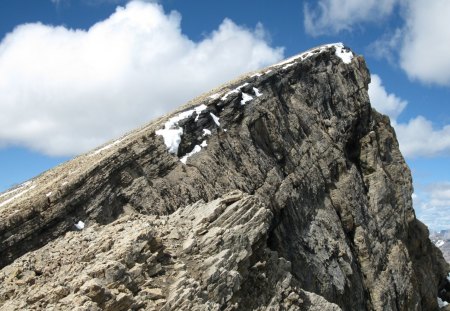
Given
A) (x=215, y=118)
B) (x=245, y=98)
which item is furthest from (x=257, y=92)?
(x=215, y=118)

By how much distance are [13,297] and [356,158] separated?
3816 cm

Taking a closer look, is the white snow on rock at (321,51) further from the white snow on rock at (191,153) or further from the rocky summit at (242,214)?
the white snow on rock at (191,153)

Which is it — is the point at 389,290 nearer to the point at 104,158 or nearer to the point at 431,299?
the point at 431,299

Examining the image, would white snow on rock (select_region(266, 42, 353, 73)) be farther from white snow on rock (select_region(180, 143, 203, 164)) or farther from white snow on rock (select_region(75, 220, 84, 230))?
white snow on rock (select_region(75, 220, 84, 230))

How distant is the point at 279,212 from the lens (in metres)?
37.2

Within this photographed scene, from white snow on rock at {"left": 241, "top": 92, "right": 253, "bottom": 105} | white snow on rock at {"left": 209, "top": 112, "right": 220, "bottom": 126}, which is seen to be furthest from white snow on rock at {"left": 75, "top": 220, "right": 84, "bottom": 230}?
white snow on rock at {"left": 241, "top": 92, "right": 253, "bottom": 105}

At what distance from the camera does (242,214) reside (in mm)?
24734

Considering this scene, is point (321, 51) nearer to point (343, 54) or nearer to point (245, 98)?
point (343, 54)

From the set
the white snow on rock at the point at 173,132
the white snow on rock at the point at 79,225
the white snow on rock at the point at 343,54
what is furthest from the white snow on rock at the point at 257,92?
the white snow on rock at the point at 79,225

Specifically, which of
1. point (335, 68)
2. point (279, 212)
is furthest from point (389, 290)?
point (335, 68)

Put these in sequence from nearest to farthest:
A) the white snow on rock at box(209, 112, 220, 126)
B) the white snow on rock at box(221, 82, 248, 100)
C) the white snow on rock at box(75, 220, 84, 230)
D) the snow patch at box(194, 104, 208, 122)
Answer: the white snow on rock at box(75, 220, 84, 230)
the snow patch at box(194, 104, 208, 122)
the white snow on rock at box(209, 112, 220, 126)
the white snow on rock at box(221, 82, 248, 100)

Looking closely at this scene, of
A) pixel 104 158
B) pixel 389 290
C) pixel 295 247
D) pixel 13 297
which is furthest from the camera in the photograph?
pixel 389 290

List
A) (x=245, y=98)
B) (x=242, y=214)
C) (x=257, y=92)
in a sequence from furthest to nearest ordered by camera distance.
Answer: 1. (x=257, y=92)
2. (x=245, y=98)
3. (x=242, y=214)

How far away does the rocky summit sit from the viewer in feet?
66.5
